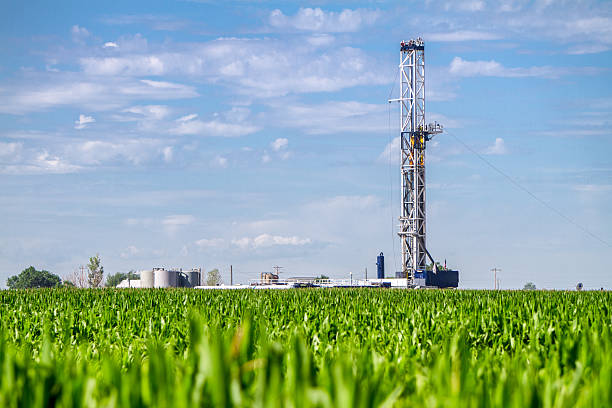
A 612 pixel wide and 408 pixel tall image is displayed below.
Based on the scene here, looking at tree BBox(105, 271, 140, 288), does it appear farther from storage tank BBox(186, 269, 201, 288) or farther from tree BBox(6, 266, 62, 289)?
storage tank BBox(186, 269, 201, 288)

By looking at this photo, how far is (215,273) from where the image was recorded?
122938 mm

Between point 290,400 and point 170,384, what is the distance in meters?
0.68

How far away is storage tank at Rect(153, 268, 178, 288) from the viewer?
68.6m

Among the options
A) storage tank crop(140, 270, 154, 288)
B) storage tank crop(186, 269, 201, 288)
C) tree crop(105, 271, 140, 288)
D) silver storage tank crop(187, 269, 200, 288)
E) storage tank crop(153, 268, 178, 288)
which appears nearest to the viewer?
storage tank crop(153, 268, 178, 288)

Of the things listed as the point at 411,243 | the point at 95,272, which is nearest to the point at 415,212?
the point at 411,243

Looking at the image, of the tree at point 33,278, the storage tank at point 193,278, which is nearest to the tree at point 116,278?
the tree at point 33,278

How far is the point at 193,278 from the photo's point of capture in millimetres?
73938

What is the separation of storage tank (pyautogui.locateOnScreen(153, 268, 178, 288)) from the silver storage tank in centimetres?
334

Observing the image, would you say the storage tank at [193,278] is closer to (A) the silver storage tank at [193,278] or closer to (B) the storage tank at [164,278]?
(A) the silver storage tank at [193,278]

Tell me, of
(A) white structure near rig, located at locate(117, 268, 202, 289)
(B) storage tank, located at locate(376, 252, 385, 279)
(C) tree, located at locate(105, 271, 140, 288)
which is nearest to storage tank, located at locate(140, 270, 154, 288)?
(A) white structure near rig, located at locate(117, 268, 202, 289)

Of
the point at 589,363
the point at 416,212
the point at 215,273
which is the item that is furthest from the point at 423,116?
the point at 589,363

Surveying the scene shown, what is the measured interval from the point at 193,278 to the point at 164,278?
18.7ft

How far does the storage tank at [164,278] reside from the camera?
225 ft

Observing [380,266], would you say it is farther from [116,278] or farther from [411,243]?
[116,278]
